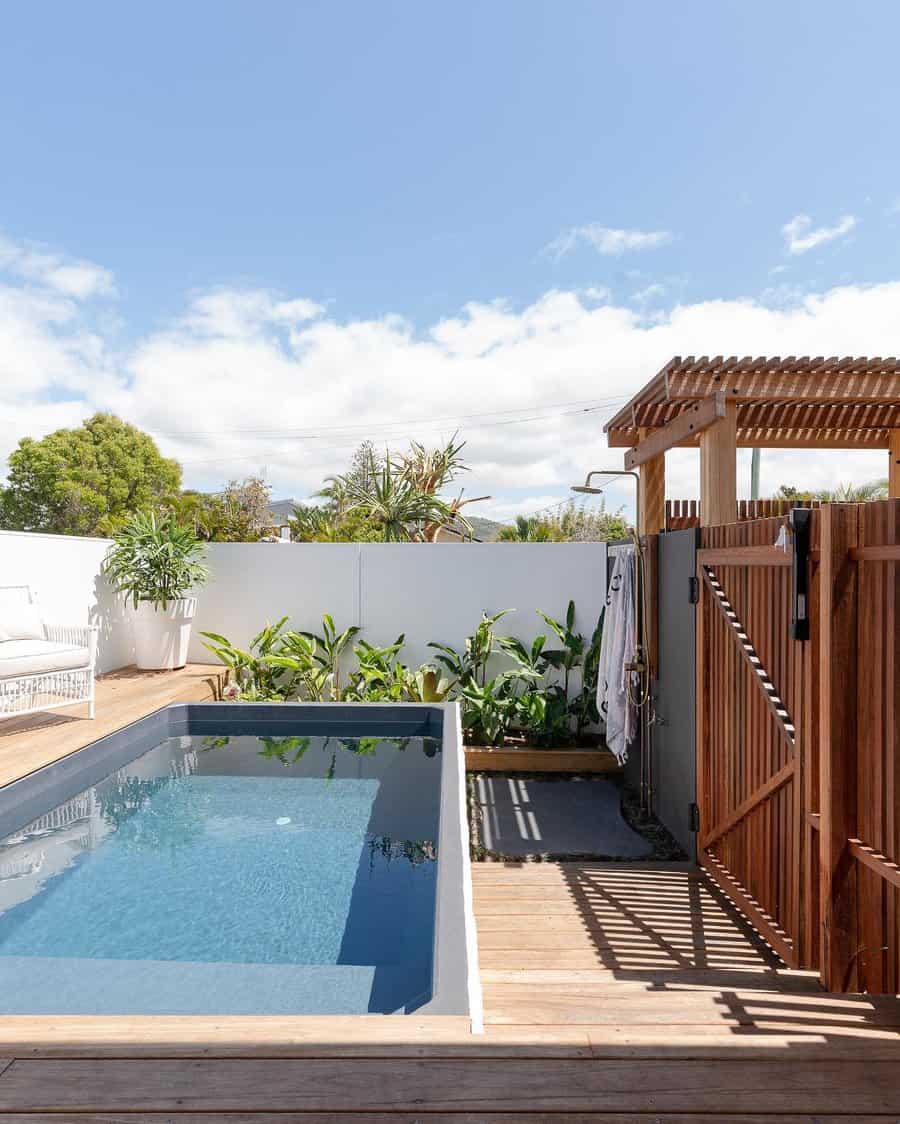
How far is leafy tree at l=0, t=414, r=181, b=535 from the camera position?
24.8 m

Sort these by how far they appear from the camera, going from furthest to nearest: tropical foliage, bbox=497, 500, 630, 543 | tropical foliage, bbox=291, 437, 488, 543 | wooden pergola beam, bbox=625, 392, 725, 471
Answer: tropical foliage, bbox=497, 500, 630, 543 → tropical foliage, bbox=291, 437, 488, 543 → wooden pergola beam, bbox=625, 392, 725, 471

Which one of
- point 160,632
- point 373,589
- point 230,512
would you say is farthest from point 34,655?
point 230,512

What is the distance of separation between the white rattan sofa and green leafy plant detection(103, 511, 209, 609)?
45.5 inches

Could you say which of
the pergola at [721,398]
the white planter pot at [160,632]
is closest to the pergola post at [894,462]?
the pergola at [721,398]

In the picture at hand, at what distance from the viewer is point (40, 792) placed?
152 inches

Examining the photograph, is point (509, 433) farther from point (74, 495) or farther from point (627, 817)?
point (627, 817)

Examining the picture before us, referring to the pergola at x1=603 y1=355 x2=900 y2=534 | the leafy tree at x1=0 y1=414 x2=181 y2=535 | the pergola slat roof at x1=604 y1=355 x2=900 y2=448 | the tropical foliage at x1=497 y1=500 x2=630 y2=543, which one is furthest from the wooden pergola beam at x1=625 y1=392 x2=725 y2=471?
the leafy tree at x1=0 y1=414 x2=181 y2=535

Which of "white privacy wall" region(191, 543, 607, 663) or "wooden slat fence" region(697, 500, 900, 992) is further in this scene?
"white privacy wall" region(191, 543, 607, 663)

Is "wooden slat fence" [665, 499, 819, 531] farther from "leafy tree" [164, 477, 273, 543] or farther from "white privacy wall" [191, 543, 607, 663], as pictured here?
"leafy tree" [164, 477, 273, 543]

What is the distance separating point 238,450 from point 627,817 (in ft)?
141

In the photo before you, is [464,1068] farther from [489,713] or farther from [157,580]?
[157,580]

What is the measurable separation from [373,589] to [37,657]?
9.94 feet

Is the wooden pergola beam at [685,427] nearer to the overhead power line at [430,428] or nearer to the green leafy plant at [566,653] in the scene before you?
the green leafy plant at [566,653]

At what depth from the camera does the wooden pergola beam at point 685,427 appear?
494 centimetres
